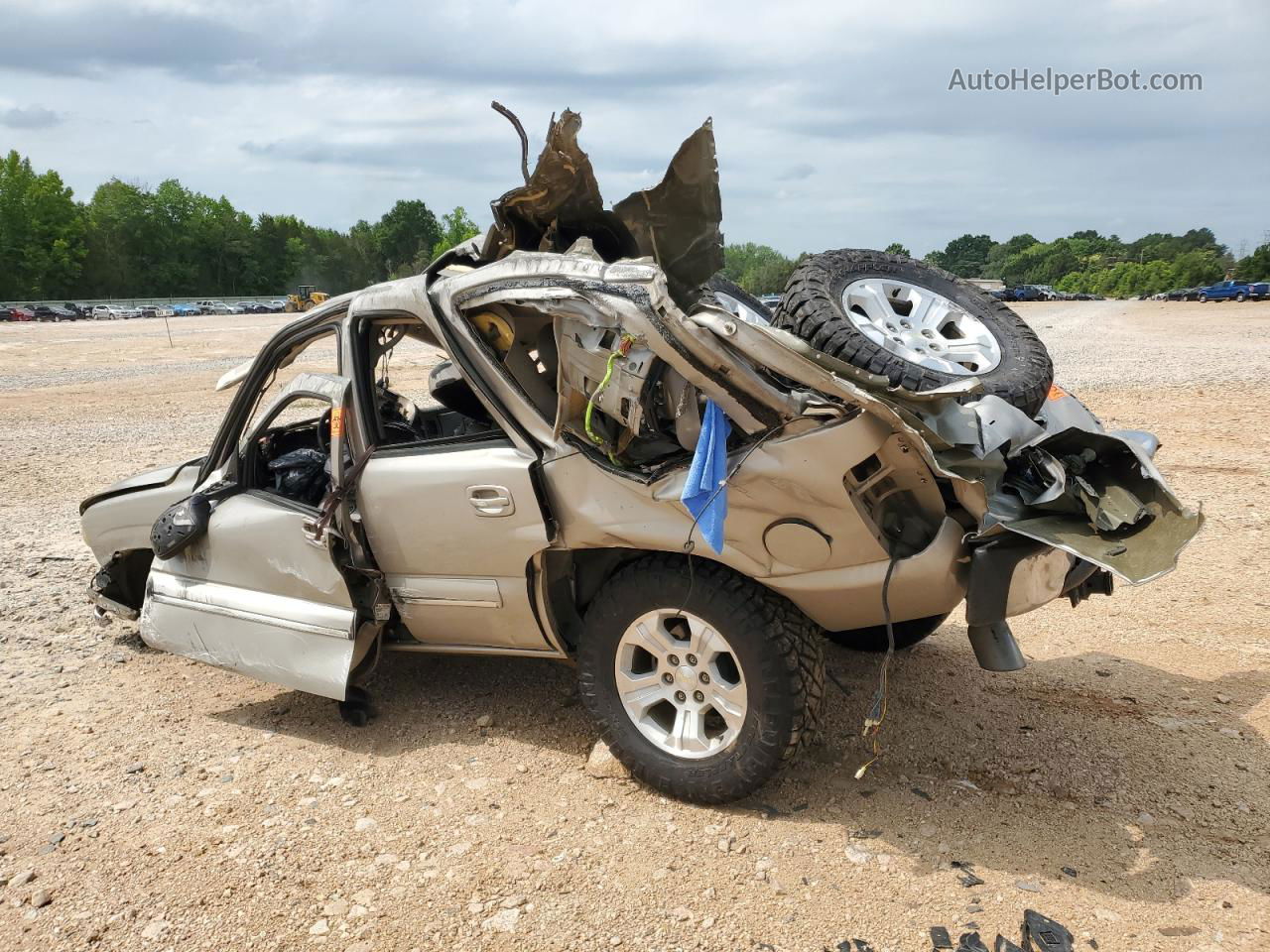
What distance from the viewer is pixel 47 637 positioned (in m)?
5.80

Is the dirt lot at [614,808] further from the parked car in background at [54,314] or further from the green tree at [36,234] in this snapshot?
the green tree at [36,234]

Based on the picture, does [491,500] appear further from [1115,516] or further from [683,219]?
A: [1115,516]

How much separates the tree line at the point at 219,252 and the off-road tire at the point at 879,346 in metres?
64.1

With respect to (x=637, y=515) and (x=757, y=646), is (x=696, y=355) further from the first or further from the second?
(x=757, y=646)

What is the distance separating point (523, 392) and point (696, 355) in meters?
0.85

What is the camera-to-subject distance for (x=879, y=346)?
390 centimetres

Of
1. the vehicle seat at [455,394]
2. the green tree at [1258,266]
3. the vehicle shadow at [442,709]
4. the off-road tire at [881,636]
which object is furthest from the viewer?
the green tree at [1258,266]

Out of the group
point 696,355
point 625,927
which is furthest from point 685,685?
point 696,355

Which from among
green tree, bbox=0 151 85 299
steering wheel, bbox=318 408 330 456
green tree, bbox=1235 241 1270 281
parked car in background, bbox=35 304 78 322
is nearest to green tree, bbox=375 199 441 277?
green tree, bbox=0 151 85 299

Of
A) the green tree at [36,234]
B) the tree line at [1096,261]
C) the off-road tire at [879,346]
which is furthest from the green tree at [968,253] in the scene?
the off-road tire at [879,346]

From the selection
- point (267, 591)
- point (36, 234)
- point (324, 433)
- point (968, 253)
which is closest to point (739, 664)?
point (267, 591)

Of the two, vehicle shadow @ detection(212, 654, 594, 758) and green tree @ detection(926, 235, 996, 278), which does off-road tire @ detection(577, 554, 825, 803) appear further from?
green tree @ detection(926, 235, 996, 278)

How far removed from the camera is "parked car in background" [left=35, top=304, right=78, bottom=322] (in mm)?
64562

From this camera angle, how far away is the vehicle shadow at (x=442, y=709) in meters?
4.52
